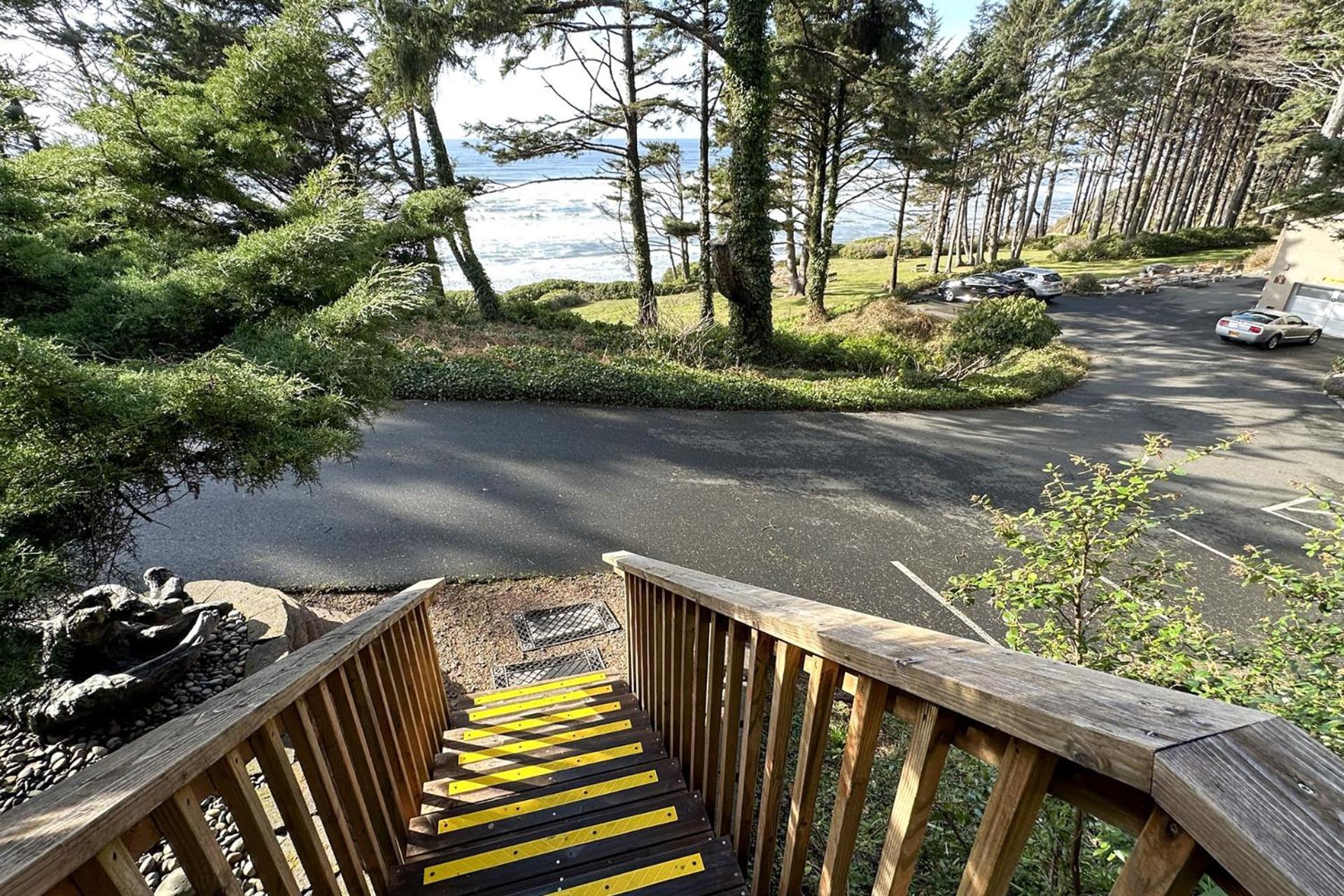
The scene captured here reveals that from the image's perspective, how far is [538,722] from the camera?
3061 mm

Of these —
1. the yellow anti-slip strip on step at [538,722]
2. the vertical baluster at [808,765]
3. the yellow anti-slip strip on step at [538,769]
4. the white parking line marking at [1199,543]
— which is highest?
the vertical baluster at [808,765]

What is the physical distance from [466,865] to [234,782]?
1.18 metres

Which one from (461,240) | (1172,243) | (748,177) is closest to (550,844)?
(748,177)

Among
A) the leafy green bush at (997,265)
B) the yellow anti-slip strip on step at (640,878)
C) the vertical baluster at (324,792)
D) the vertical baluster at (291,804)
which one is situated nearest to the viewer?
the vertical baluster at (291,804)

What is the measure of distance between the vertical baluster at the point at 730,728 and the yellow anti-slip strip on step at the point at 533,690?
1814 mm

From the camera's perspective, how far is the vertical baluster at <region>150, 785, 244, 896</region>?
2.90 ft

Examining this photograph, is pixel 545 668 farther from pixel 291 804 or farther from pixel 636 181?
pixel 636 181

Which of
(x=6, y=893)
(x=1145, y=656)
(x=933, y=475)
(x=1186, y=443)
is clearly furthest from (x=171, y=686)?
(x=1186, y=443)

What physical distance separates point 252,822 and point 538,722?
85.2 inches

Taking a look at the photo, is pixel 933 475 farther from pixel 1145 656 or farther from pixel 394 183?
pixel 394 183

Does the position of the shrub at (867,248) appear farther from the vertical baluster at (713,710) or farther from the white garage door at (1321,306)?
the vertical baluster at (713,710)

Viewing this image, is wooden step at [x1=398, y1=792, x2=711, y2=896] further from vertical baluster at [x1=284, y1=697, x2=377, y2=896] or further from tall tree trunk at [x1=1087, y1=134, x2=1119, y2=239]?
tall tree trunk at [x1=1087, y1=134, x2=1119, y2=239]

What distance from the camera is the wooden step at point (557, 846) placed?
6.02ft

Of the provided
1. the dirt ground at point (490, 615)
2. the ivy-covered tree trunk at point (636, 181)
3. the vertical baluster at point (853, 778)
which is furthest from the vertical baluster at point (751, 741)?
the ivy-covered tree trunk at point (636, 181)
